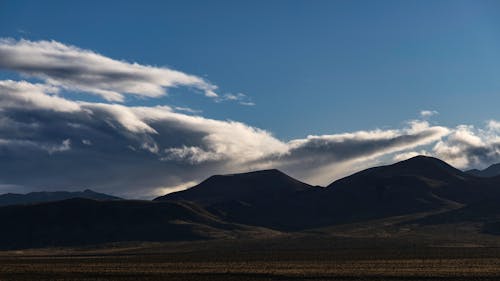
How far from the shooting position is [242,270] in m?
75.1

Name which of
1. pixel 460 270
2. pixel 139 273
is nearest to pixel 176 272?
pixel 139 273

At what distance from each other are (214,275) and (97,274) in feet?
45.5

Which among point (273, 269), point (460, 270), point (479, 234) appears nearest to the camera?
point (460, 270)

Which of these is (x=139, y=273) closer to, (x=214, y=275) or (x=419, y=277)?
(x=214, y=275)

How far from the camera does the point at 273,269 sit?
252 ft

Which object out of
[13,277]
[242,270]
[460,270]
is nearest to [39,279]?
[13,277]

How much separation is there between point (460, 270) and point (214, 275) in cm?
2767

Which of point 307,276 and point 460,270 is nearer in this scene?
point 307,276

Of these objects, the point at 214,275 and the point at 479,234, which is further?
the point at 479,234

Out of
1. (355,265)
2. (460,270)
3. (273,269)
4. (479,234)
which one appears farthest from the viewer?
(479,234)

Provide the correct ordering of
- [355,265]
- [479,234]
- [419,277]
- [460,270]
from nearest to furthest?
[419,277], [460,270], [355,265], [479,234]

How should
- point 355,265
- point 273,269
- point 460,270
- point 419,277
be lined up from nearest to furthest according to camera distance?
point 419,277 → point 460,270 → point 273,269 → point 355,265

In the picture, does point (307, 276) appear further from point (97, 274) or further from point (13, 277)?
point (13, 277)

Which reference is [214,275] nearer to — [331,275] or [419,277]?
[331,275]
